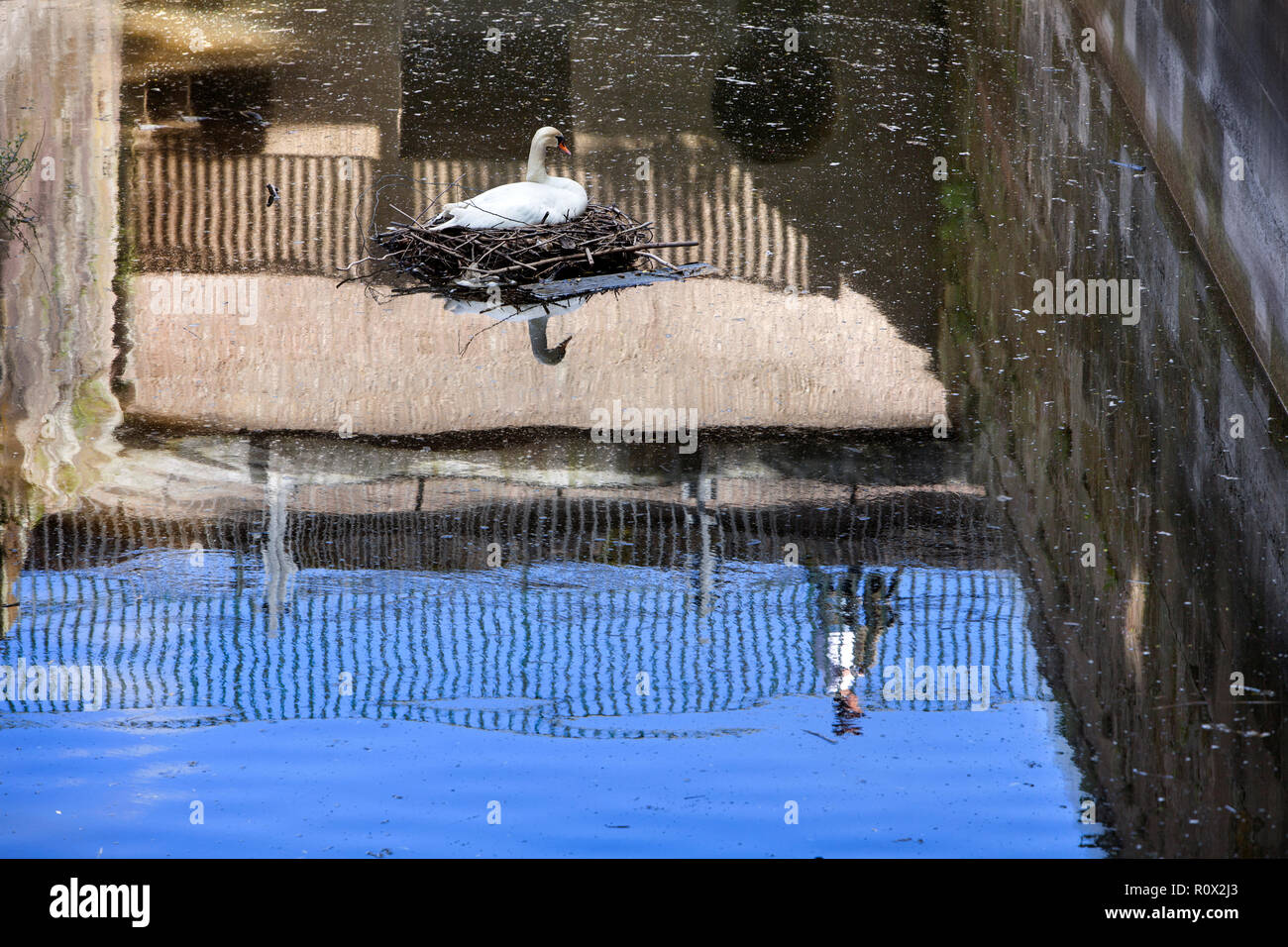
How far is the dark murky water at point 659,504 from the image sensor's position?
577 cm

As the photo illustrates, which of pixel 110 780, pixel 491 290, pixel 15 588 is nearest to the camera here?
pixel 110 780

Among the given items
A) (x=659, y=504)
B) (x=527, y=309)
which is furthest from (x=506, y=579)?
(x=527, y=309)

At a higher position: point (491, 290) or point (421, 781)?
point (491, 290)

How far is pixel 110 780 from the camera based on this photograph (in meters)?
5.72

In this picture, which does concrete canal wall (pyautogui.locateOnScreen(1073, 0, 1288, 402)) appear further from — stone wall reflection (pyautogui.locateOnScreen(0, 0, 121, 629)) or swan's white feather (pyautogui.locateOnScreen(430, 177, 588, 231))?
stone wall reflection (pyautogui.locateOnScreen(0, 0, 121, 629))

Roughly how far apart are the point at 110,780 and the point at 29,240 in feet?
19.8

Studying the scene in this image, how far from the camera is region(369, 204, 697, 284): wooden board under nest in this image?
31.9 feet

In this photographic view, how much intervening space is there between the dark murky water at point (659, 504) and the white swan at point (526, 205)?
600mm

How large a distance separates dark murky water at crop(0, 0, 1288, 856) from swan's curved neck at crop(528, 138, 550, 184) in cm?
89

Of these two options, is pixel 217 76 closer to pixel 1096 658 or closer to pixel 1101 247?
pixel 1101 247

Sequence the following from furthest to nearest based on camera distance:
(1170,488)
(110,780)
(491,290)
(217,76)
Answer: (217,76)
(491,290)
(1170,488)
(110,780)

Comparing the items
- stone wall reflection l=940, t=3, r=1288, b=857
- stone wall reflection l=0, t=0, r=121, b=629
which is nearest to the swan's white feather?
stone wall reflection l=0, t=0, r=121, b=629

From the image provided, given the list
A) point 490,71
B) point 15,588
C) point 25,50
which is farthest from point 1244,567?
point 25,50

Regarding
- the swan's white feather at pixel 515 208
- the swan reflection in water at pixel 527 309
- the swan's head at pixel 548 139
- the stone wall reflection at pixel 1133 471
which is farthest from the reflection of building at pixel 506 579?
the swan's head at pixel 548 139
